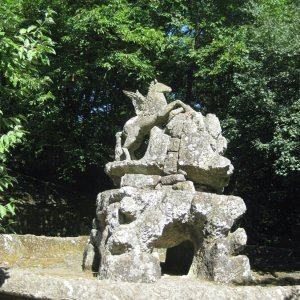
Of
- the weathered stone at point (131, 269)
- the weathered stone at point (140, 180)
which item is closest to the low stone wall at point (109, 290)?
the weathered stone at point (131, 269)

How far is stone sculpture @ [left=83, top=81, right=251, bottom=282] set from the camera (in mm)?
5801

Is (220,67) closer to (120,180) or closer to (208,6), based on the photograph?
(208,6)

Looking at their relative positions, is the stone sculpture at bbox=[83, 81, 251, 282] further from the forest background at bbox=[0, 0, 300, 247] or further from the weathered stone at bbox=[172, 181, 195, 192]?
the forest background at bbox=[0, 0, 300, 247]

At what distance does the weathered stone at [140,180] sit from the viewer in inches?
274

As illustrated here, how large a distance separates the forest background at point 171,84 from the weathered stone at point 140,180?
16.7 feet

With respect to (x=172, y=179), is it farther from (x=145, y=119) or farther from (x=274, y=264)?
(x=274, y=264)

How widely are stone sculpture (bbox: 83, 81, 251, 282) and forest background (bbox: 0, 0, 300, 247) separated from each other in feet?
14.8

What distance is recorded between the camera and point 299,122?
36.4 ft

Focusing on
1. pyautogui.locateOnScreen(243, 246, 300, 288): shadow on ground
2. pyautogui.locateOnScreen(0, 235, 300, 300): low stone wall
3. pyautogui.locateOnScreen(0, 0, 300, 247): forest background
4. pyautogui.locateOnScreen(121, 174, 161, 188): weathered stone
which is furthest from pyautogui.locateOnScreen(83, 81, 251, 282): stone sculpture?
pyautogui.locateOnScreen(0, 0, 300, 247): forest background

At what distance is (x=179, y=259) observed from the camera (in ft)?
25.4

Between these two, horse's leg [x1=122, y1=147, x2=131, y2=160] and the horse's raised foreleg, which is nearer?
the horse's raised foreleg

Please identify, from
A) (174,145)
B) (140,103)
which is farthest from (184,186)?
(140,103)

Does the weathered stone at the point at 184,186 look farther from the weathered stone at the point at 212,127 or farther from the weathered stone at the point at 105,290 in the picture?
the weathered stone at the point at 105,290

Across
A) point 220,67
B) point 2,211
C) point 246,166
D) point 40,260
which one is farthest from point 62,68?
point 2,211
